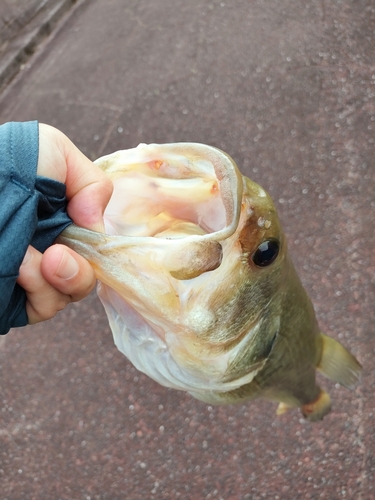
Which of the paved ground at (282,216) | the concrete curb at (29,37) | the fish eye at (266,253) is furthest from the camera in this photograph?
the concrete curb at (29,37)

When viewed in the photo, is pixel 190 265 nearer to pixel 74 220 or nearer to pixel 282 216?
pixel 74 220

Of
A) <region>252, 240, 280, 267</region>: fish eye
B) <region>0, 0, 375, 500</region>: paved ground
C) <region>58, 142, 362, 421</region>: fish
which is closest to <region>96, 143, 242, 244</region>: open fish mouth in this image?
<region>58, 142, 362, 421</region>: fish

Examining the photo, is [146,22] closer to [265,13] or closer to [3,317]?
[265,13]

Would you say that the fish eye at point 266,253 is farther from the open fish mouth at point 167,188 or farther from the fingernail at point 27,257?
the fingernail at point 27,257

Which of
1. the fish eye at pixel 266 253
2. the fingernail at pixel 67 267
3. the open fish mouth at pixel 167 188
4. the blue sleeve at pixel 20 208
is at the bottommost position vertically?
the fish eye at pixel 266 253

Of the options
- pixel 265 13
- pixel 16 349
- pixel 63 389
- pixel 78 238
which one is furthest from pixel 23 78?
pixel 78 238

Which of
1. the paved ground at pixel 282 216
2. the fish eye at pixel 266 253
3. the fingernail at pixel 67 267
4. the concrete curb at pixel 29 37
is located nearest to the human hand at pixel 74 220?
the fingernail at pixel 67 267

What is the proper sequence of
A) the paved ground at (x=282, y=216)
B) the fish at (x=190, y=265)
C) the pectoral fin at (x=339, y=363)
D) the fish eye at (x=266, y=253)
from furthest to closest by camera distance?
the paved ground at (x=282, y=216) → the pectoral fin at (x=339, y=363) → the fish eye at (x=266, y=253) → the fish at (x=190, y=265)
